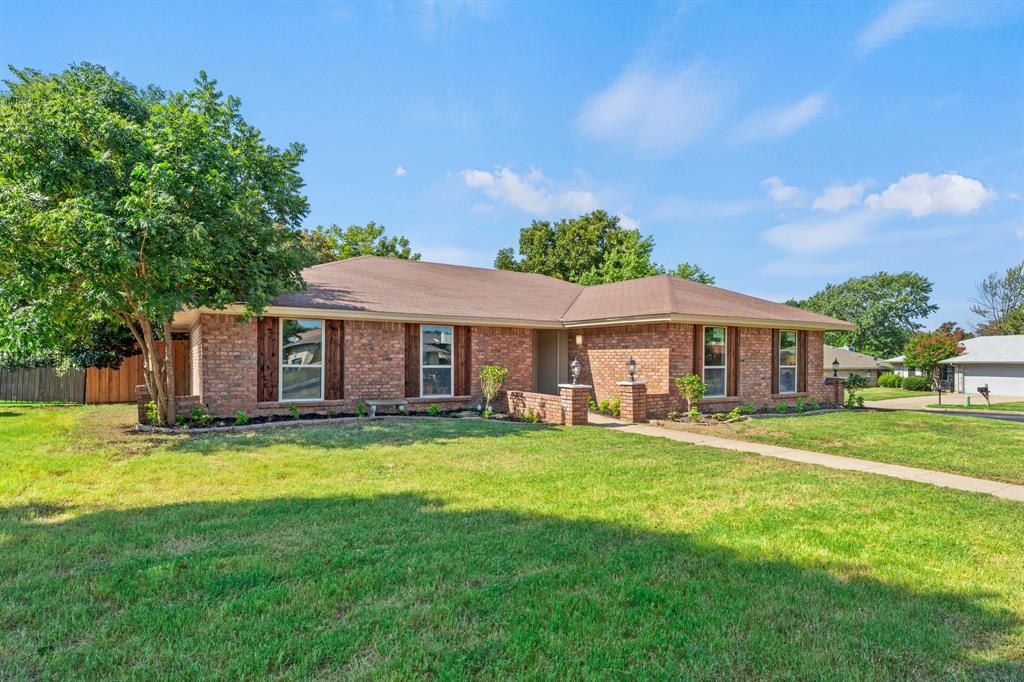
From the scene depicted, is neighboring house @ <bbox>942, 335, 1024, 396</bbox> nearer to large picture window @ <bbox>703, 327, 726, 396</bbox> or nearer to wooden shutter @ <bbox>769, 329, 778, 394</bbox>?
wooden shutter @ <bbox>769, 329, 778, 394</bbox>

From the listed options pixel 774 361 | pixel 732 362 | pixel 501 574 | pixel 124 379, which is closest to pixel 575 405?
pixel 732 362

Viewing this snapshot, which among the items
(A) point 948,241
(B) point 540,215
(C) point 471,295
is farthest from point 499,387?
(B) point 540,215

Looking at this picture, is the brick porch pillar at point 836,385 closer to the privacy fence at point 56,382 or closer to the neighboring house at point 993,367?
the neighboring house at point 993,367

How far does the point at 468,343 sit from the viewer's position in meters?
14.1

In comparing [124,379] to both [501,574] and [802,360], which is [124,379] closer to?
[501,574]

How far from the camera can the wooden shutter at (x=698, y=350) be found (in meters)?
13.6

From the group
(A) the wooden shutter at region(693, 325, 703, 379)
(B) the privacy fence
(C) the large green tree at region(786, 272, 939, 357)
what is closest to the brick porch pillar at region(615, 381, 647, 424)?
(A) the wooden shutter at region(693, 325, 703, 379)

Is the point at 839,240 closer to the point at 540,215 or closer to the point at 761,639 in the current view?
the point at 540,215

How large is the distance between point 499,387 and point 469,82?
7.88m

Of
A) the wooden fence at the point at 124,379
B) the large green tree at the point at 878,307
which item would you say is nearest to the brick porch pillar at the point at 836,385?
the wooden fence at the point at 124,379

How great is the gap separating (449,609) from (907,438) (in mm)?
10520

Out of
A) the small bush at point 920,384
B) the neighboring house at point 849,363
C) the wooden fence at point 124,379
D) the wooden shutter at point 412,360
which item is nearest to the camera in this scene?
the wooden shutter at point 412,360

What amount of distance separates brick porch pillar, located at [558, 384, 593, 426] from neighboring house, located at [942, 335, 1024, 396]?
26.3m

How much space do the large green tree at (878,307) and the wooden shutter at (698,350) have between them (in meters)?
43.7
